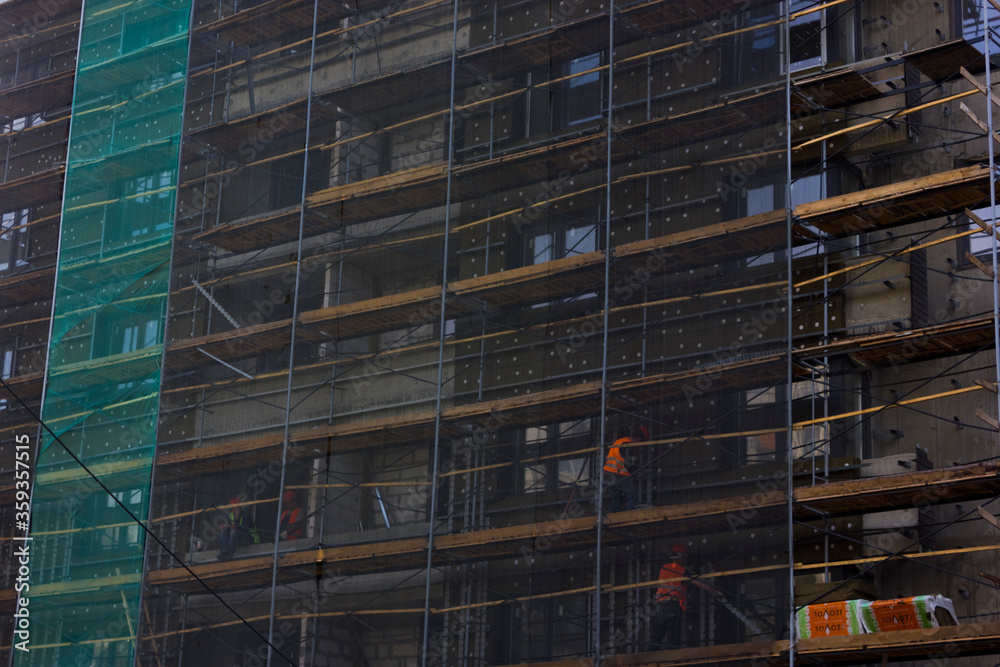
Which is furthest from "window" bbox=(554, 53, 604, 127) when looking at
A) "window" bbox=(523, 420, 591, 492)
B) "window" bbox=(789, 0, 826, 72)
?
"window" bbox=(523, 420, 591, 492)

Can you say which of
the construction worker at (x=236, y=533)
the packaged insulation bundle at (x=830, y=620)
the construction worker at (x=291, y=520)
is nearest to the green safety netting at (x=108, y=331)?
the construction worker at (x=236, y=533)

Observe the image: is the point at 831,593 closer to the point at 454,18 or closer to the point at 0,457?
the point at 454,18

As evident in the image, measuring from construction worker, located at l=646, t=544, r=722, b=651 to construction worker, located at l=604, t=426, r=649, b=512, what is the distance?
0.93 m

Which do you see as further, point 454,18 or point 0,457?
point 0,457

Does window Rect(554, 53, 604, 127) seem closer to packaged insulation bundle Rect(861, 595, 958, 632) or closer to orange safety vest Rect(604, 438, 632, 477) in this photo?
orange safety vest Rect(604, 438, 632, 477)

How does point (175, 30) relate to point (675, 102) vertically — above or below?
above

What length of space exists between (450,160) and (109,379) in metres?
6.48

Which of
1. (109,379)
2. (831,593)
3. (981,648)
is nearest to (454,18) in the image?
(109,379)

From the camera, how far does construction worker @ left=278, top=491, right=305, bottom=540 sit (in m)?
19.2

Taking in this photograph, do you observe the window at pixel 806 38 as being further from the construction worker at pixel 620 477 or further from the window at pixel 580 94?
the construction worker at pixel 620 477

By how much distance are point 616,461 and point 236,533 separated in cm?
595

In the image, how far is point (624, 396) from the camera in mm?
17172

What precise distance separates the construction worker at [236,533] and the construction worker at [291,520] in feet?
2.26

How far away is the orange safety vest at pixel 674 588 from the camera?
16188 millimetres
